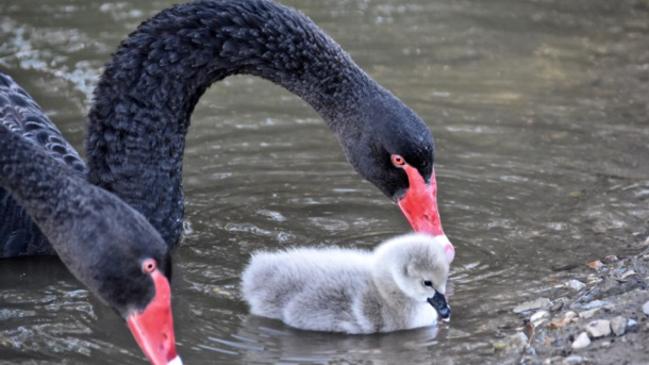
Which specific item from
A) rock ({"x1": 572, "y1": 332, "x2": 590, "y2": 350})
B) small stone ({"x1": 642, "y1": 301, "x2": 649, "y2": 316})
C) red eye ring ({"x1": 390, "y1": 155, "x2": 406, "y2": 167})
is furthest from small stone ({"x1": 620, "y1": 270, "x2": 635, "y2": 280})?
red eye ring ({"x1": 390, "y1": 155, "x2": 406, "y2": 167})

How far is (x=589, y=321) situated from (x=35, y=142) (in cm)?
290

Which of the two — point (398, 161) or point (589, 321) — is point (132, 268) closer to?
point (398, 161)

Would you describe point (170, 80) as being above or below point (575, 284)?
above

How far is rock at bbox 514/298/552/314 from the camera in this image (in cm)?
559

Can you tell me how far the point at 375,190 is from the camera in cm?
720

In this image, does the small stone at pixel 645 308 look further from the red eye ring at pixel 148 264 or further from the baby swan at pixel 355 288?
the red eye ring at pixel 148 264

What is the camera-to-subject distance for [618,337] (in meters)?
4.91

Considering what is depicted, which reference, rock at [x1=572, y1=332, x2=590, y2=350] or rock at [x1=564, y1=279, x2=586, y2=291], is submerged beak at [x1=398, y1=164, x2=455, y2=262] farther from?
rock at [x1=572, y1=332, x2=590, y2=350]

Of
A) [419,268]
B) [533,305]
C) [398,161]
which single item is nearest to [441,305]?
[419,268]

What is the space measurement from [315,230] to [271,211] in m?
0.36

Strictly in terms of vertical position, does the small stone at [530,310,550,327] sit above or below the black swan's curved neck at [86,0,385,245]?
below

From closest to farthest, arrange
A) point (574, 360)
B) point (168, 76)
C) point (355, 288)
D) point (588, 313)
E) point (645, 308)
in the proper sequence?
point (574, 360)
point (645, 308)
point (588, 313)
point (355, 288)
point (168, 76)

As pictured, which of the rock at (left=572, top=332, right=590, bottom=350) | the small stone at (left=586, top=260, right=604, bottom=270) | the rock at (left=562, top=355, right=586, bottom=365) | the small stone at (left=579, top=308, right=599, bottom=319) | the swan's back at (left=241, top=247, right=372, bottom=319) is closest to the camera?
the rock at (left=562, top=355, right=586, bottom=365)

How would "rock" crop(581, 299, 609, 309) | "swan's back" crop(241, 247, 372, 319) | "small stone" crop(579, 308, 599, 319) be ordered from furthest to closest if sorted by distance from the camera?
"swan's back" crop(241, 247, 372, 319) → "rock" crop(581, 299, 609, 309) → "small stone" crop(579, 308, 599, 319)
